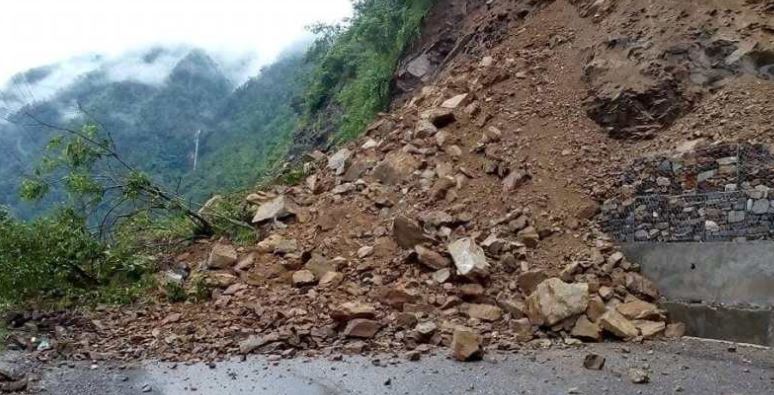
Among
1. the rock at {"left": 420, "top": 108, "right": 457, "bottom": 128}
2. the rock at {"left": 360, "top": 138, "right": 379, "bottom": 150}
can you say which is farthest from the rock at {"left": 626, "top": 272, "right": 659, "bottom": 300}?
the rock at {"left": 360, "top": 138, "right": 379, "bottom": 150}

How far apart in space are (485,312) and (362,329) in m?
1.34

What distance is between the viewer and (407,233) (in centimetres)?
792

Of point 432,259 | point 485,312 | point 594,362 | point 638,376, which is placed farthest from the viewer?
point 432,259

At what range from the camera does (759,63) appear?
327 inches

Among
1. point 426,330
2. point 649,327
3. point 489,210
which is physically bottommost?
point 649,327

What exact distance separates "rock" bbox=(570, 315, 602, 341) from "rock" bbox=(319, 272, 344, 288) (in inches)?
110

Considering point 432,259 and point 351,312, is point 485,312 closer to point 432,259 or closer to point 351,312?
point 432,259

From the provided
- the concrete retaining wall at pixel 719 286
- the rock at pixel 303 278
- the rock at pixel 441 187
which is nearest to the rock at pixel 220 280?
the rock at pixel 303 278

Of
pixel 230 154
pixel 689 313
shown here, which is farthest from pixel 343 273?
pixel 230 154

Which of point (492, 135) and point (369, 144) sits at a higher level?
point (369, 144)

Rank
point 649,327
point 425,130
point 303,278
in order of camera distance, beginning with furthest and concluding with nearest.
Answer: point 425,130 → point 303,278 → point 649,327

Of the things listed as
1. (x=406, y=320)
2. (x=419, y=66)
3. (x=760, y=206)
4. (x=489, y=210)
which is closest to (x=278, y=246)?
(x=406, y=320)

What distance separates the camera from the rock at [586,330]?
6277mm

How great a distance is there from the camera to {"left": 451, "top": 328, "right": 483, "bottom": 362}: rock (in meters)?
5.75
